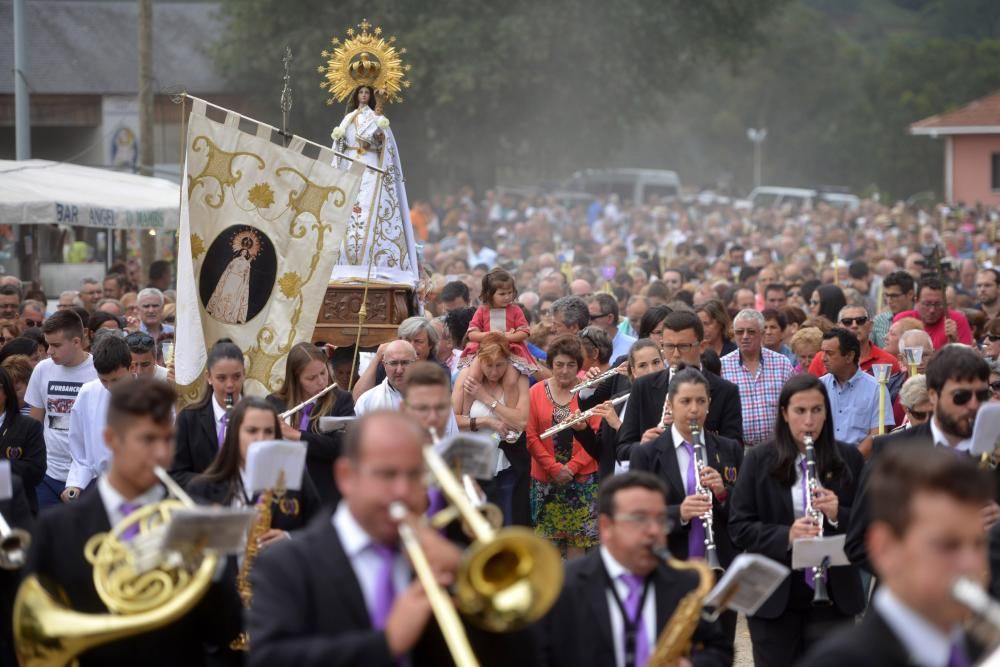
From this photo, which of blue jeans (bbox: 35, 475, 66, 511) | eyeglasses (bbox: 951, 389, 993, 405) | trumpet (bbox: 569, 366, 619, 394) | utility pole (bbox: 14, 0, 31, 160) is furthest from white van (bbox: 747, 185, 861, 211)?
eyeglasses (bbox: 951, 389, 993, 405)

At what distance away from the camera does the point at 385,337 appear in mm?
11133

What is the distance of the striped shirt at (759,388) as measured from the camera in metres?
9.22

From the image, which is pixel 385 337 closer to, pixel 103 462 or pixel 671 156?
pixel 103 462

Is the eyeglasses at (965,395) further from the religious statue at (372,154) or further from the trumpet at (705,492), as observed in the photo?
the religious statue at (372,154)

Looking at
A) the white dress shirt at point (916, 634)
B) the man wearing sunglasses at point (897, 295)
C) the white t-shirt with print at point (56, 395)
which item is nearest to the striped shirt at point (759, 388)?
the man wearing sunglasses at point (897, 295)

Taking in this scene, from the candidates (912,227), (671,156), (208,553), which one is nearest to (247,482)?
(208,553)

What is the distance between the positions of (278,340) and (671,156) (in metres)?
79.7

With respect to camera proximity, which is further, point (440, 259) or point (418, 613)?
point (440, 259)

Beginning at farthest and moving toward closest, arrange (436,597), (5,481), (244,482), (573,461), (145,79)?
(145,79)
(573,461)
(244,482)
(5,481)
(436,597)

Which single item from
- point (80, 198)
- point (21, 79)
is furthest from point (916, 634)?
point (21, 79)

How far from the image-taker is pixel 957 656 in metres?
3.48

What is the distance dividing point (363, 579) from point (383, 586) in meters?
0.05

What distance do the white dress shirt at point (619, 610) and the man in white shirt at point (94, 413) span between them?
13.0 feet

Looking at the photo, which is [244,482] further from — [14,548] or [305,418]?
[305,418]
